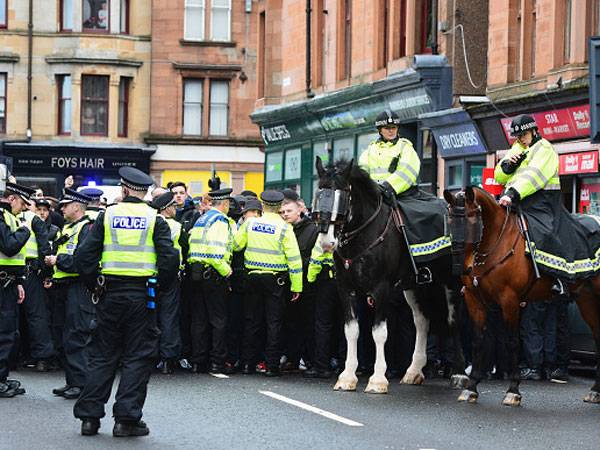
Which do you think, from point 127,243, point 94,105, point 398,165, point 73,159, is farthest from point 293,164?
point 127,243

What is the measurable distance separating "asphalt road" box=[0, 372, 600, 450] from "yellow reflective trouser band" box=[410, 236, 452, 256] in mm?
1404

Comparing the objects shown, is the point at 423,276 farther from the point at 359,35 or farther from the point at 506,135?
the point at 359,35

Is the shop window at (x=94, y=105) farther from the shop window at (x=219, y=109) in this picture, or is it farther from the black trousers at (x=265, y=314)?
the black trousers at (x=265, y=314)

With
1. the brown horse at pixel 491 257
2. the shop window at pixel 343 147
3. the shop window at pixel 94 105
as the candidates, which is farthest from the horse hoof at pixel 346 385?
the shop window at pixel 94 105

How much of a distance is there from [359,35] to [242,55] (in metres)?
19.3

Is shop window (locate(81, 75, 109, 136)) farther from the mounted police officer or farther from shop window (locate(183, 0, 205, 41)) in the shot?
the mounted police officer

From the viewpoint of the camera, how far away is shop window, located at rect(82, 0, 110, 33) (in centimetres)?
5256

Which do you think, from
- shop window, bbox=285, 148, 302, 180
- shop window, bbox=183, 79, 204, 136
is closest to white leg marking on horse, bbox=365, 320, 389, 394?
shop window, bbox=285, 148, 302, 180

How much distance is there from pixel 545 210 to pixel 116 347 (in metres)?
4.95

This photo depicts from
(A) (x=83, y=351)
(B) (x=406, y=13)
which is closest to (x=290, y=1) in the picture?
(B) (x=406, y=13)

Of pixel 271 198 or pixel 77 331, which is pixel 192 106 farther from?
pixel 77 331

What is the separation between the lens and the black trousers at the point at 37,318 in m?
16.8

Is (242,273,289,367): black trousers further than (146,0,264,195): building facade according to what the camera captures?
No

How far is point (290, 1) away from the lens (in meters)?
39.6
